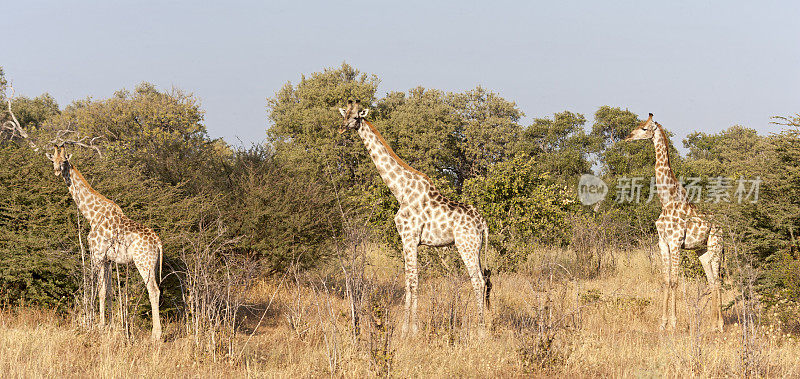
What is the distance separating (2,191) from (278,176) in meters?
5.22

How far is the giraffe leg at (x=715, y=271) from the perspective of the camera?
34.1 feet

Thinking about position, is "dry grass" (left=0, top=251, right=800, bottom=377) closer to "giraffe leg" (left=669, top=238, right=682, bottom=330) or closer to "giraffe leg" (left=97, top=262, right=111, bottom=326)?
"giraffe leg" (left=97, top=262, right=111, bottom=326)

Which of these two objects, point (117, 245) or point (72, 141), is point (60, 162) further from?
point (72, 141)

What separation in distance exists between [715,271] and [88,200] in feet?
32.4

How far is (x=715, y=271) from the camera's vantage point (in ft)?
35.0

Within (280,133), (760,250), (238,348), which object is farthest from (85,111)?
(760,250)

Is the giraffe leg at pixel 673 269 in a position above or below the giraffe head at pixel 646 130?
below

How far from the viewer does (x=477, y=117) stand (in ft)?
140

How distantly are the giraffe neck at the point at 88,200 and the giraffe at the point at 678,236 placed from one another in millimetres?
8383

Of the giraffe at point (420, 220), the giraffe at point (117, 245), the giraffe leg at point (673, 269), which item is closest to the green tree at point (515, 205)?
the giraffe leg at point (673, 269)

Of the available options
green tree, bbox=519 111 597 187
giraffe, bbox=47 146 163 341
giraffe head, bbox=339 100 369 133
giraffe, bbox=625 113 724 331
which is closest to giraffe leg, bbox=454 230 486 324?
giraffe head, bbox=339 100 369 133

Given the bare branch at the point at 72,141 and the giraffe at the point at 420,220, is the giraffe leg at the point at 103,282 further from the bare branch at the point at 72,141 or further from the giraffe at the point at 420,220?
the giraffe at the point at 420,220

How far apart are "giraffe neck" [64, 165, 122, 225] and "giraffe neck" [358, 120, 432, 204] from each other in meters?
3.73

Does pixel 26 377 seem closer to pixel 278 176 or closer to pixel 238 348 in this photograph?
pixel 238 348
